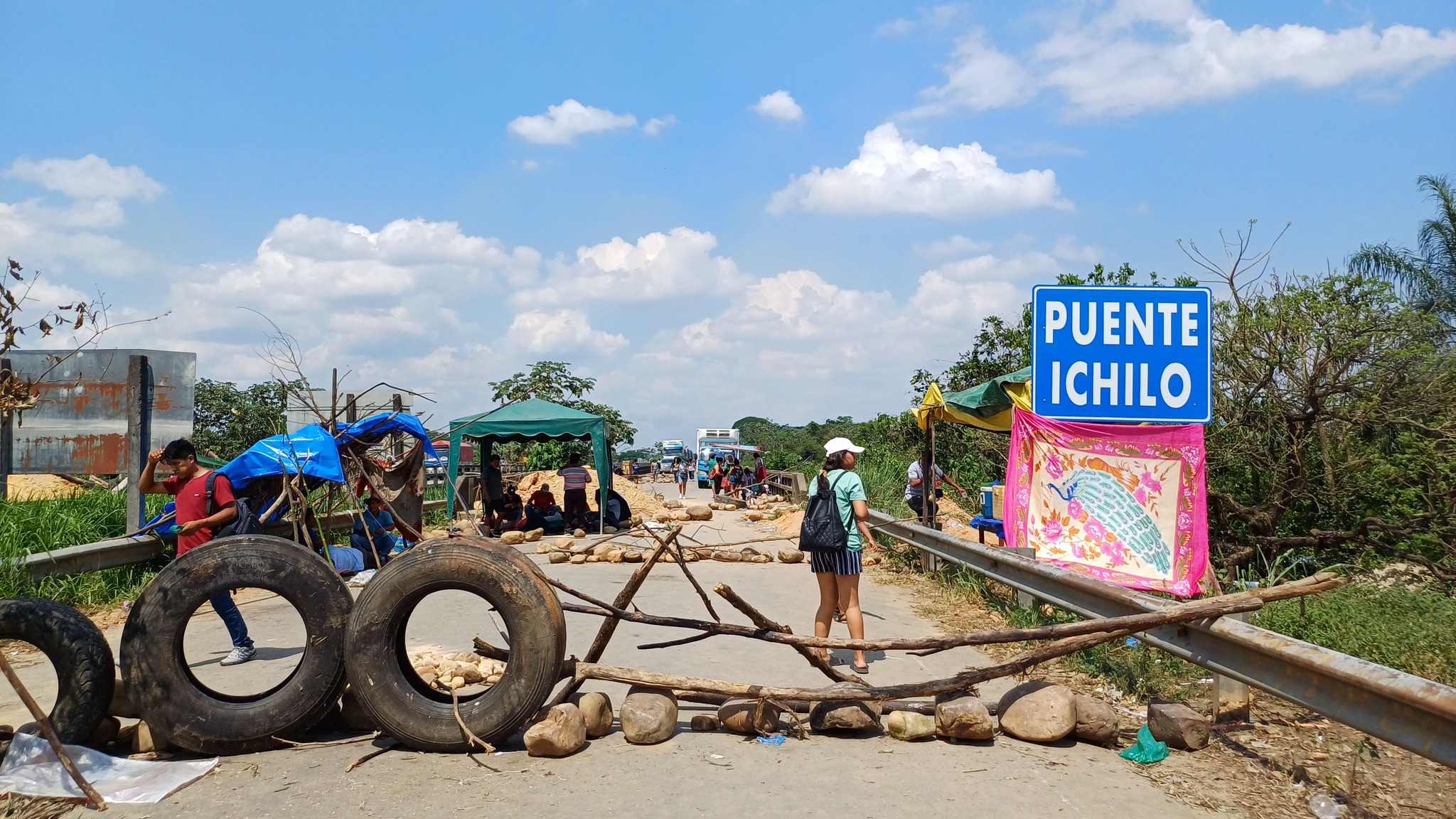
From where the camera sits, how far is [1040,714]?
5484 mm

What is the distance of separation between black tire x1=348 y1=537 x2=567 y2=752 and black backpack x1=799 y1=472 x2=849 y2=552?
259 cm

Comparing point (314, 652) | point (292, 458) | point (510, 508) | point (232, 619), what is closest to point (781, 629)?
point (314, 652)

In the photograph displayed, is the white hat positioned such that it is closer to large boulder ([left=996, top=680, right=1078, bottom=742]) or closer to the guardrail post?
large boulder ([left=996, top=680, right=1078, bottom=742])

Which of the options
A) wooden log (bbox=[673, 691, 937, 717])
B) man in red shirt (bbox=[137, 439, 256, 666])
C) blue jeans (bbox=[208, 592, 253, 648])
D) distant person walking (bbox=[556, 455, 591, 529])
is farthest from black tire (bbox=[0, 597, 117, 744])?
distant person walking (bbox=[556, 455, 591, 529])

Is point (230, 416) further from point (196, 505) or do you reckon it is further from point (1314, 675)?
point (1314, 675)

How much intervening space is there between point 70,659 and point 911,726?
187 inches

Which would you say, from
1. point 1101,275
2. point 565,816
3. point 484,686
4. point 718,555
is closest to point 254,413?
point 718,555

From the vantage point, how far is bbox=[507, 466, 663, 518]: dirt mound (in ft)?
90.2

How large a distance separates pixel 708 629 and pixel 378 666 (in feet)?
6.57

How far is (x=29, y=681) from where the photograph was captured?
7.15 meters

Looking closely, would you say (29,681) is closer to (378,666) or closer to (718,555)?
(378,666)

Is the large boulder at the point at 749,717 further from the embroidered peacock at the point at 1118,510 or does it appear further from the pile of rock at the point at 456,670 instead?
the embroidered peacock at the point at 1118,510

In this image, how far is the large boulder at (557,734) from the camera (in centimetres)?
521

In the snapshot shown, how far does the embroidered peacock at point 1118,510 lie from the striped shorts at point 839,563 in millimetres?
2677
